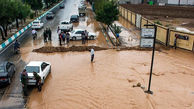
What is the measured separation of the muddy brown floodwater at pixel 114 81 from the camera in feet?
39.3

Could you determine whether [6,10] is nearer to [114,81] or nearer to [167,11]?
[114,81]

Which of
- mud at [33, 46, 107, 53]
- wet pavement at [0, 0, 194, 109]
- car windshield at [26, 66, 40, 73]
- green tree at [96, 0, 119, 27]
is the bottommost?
wet pavement at [0, 0, 194, 109]

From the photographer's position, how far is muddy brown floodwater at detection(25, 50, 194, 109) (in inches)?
471

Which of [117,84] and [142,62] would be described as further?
[142,62]

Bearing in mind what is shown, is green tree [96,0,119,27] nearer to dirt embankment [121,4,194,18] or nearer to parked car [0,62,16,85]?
parked car [0,62,16,85]

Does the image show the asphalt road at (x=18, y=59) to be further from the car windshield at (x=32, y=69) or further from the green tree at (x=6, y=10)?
the green tree at (x=6, y=10)

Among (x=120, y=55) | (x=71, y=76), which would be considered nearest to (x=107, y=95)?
(x=71, y=76)

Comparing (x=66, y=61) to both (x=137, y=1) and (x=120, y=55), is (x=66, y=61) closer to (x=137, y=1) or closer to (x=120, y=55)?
(x=120, y=55)

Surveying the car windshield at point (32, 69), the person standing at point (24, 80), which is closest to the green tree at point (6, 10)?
the car windshield at point (32, 69)

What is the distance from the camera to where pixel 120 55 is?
68.3 feet

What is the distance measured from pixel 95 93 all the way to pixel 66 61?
23.1 feet

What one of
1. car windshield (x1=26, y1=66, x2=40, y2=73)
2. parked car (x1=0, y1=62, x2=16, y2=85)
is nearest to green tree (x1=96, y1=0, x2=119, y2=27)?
parked car (x1=0, y1=62, x2=16, y2=85)

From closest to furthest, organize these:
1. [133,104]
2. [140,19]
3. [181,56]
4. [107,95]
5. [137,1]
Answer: [133,104] < [107,95] < [181,56] < [140,19] < [137,1]

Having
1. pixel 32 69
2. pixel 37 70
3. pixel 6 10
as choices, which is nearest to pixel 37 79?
pixel 37 70
